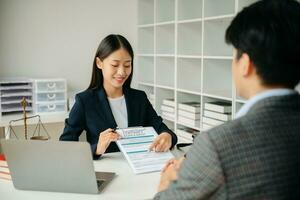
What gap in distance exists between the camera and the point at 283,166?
827 mm

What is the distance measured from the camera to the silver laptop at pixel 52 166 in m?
1.27

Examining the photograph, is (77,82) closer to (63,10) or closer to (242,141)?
(63,10)

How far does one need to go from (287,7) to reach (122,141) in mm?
976

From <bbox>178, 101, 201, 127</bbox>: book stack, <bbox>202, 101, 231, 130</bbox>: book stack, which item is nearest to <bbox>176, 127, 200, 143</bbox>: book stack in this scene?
<bbox>178, 101, 201, 127</bbox>: book stack

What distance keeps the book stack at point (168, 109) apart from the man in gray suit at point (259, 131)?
266cm

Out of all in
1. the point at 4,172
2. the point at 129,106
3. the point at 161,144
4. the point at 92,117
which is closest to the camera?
the point at 4,172

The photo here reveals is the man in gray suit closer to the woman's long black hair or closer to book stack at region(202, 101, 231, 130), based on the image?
the woman's long black hair

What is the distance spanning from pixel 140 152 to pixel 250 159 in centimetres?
87

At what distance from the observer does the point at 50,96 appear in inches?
129

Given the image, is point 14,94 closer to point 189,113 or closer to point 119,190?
point 189,113

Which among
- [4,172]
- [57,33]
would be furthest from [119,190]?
[57,33]

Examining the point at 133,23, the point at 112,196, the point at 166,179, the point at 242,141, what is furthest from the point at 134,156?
the point at 133,23

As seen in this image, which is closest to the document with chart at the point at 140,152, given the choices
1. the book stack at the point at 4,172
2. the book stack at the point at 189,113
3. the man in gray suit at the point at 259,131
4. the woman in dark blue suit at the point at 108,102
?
the woman in dark blue suit at the point at 108,102

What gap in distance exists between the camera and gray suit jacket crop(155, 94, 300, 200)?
0.80 m
